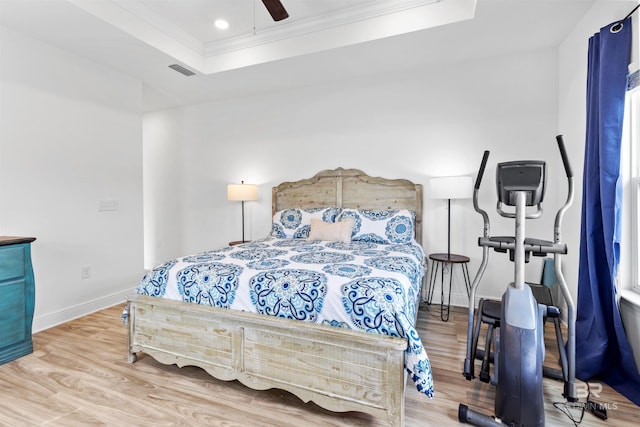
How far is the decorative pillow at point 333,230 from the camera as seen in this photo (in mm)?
3174

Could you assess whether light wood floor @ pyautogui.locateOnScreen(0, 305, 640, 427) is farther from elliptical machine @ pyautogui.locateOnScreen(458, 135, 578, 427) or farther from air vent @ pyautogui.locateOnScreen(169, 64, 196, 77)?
air vent @ pyautogui.locateOnScreen(169, 64, 196, 77)

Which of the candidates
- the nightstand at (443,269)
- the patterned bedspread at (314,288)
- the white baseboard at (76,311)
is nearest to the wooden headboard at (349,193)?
the nightstand at (443,269)

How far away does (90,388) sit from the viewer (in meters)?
1.92

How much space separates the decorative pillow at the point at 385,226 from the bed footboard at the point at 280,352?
171 cm

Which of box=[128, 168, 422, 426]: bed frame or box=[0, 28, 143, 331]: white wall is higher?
box=[0, 28, 143, 331]: white wall

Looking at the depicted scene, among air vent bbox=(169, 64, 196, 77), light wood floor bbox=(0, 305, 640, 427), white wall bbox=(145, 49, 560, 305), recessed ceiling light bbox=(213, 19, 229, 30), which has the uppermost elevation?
recessed ceiling light bbox=(213, 19, 229, 30)

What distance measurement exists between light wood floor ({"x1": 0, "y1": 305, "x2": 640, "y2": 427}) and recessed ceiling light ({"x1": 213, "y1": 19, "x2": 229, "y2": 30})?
3.08 meters

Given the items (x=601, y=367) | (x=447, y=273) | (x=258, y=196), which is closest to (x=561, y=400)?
(x=601, y=367)

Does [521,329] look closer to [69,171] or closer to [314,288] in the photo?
[314,288]

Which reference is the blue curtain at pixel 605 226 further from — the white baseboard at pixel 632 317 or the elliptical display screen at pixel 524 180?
the elliptical display screen at pixel 524 180

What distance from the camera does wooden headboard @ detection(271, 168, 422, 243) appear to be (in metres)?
3.54

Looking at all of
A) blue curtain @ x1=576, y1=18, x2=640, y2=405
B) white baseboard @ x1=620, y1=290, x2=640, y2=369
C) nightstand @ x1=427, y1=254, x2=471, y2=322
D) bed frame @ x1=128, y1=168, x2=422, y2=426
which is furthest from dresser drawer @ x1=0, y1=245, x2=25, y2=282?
white baseboard @ x1=620, y1=290, x2=640, y2=369

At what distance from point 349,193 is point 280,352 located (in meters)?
2.36

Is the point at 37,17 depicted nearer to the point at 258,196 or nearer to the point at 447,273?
the point at 258,196
